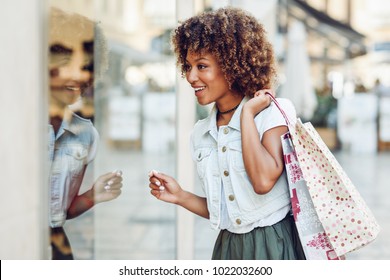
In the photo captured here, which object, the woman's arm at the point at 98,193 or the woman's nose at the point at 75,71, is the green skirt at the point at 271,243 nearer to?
Result: the woman's arm at the point at 98,193

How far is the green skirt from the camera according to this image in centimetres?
192

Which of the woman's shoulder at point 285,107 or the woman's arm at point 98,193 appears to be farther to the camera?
the woman's arm at point 98,193

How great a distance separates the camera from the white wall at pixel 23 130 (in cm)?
274

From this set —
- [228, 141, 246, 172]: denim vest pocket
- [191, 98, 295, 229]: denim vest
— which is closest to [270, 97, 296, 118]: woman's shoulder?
[191, 98, 295, 229]: denim vest

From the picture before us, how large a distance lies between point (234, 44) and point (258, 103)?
0.17 meters

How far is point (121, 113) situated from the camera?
32.9 feet

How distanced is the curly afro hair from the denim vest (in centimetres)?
9

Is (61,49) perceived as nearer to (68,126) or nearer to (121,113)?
(68,126)

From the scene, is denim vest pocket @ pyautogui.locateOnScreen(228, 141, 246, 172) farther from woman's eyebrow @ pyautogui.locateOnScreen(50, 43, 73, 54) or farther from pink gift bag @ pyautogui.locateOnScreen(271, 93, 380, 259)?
woman's eyebrow @ pyautogui.locateOnScreen(50, 43, 73, 54)

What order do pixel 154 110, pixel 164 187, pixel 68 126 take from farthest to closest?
pixel 154 110, pixel 68 126, pixel 164 187

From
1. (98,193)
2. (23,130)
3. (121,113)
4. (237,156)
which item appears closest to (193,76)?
(237,156)

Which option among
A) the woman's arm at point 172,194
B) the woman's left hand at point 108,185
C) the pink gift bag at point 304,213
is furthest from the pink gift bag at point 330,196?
the woman's left hand at point 108,185

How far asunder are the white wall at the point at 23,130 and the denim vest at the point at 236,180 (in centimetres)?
108
